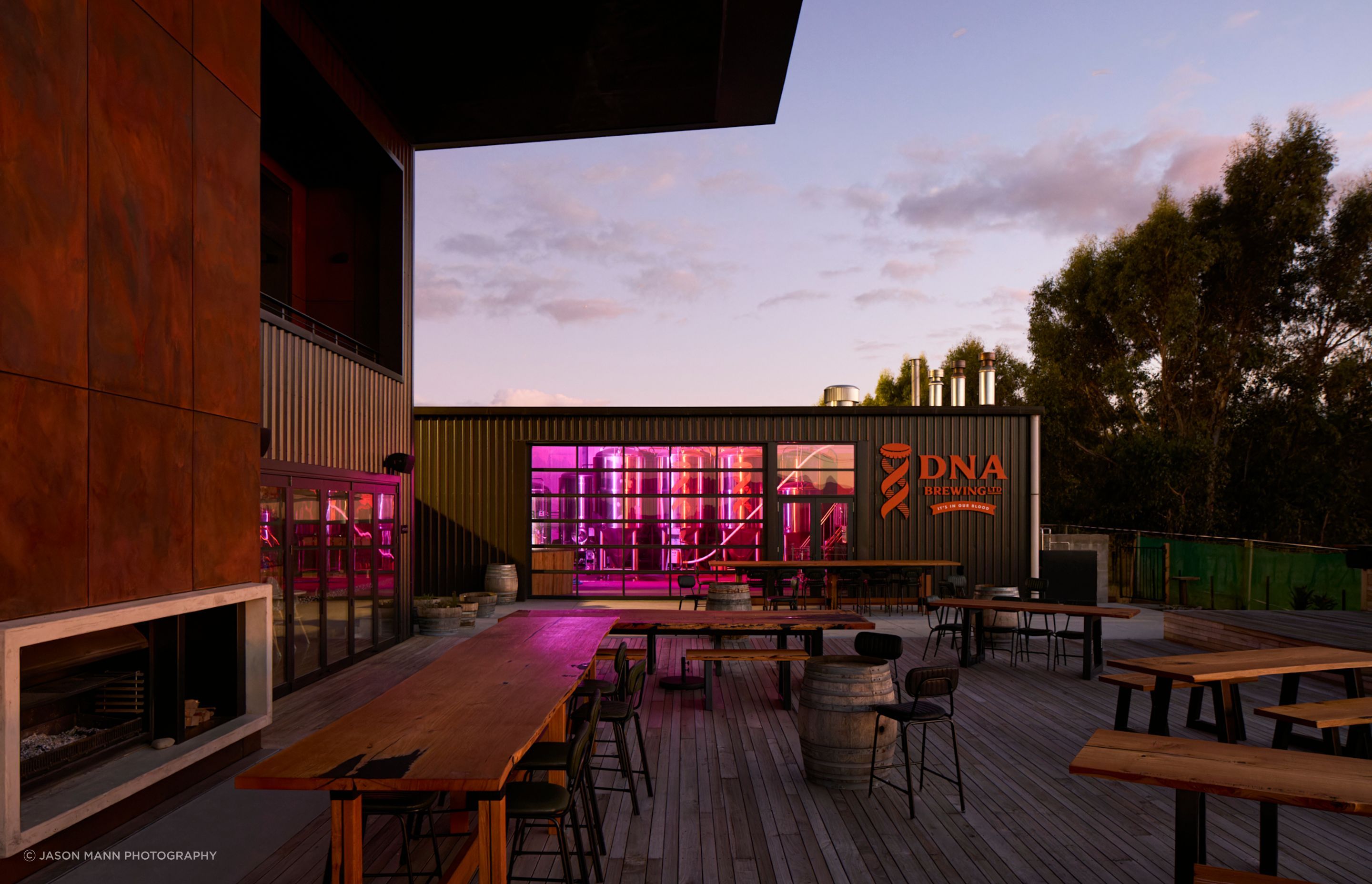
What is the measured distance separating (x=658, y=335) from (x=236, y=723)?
21.2 meters

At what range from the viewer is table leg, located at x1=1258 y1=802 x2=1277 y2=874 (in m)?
3.79

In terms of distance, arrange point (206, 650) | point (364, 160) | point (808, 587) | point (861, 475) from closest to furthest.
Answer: point (206, 650) → point (364, 160) → point (808, 587) → point (861, 475)

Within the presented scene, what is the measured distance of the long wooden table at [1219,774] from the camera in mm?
2941

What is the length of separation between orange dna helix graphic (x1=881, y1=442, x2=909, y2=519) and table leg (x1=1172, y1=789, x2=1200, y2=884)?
38.1ft

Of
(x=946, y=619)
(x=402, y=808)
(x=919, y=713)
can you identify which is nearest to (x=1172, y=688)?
(x=919, y=713)

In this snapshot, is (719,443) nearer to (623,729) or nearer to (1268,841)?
(623,729)

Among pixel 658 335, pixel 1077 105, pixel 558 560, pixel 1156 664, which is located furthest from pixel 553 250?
pixel 1156 664

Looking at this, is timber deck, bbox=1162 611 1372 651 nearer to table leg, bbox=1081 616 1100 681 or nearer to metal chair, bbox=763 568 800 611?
table leg, bbox=1081 616 1100 681

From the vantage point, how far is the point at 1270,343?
23203 millimetres

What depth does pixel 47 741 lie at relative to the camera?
4.18 metres

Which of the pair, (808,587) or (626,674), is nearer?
(626,674)

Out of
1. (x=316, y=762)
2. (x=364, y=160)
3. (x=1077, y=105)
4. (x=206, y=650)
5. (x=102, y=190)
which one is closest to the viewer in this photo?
(x=316, y=762)

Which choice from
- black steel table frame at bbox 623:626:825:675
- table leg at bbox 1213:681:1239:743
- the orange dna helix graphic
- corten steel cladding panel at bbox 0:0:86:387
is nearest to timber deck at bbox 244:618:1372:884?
table leg at bbox 1213:681:1239:743

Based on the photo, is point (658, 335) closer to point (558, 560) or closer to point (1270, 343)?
point (558, 560)
